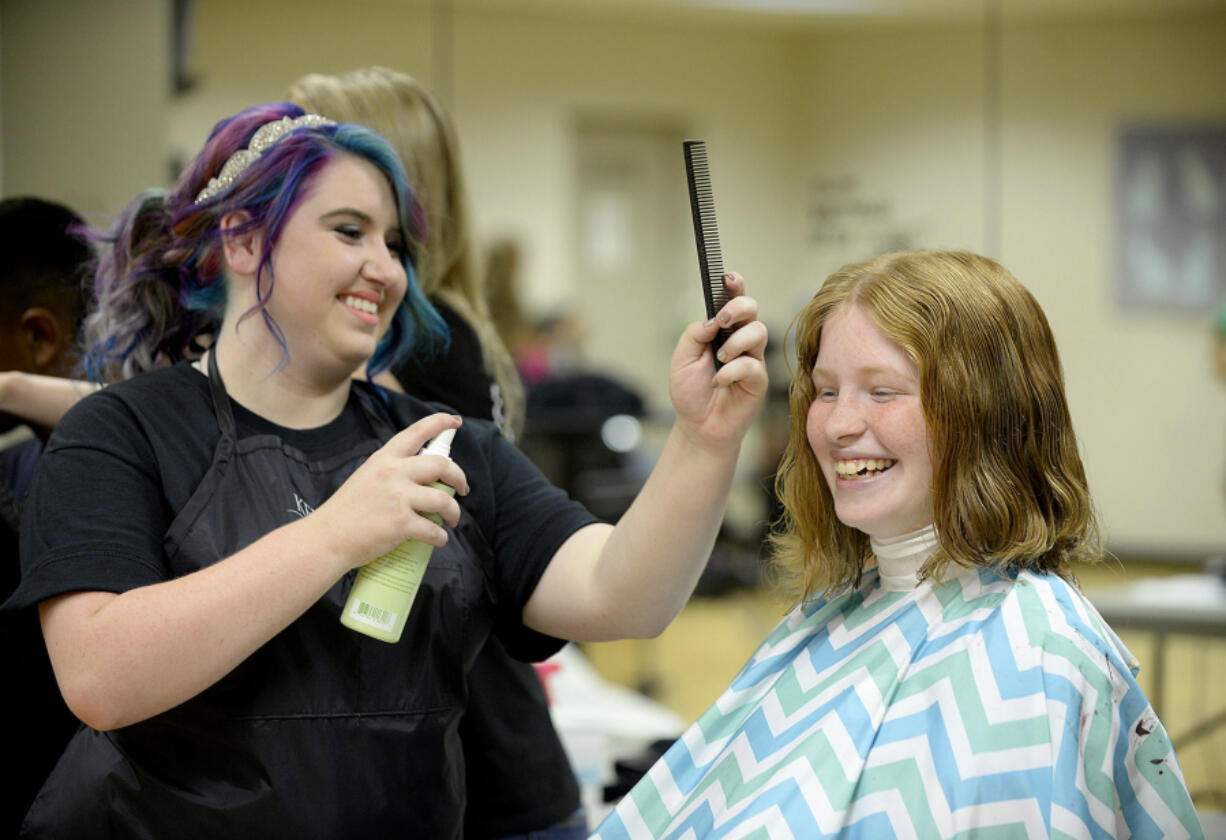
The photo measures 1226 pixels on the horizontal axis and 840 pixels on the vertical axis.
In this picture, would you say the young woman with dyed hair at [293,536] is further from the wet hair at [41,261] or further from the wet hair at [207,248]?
the wet hair at [41,261]

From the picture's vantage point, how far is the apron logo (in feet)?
3.63

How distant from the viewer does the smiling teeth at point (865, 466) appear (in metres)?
1.07

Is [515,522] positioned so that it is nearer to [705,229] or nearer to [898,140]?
[705,229]

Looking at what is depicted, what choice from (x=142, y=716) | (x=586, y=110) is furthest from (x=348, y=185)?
(x=586, y=110)

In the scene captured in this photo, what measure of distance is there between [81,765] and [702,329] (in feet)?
2.31

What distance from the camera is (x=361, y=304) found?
1.17 m

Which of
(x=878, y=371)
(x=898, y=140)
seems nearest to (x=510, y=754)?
(x=878, y=371)

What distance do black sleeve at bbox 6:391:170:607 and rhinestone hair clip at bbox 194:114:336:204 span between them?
25 cm

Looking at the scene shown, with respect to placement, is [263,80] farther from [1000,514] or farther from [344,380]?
[1000,514]

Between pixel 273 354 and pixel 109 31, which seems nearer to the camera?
pixel 273 354

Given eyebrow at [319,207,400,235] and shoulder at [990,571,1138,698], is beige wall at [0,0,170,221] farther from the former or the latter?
shoulder at [990,571,1138,698]

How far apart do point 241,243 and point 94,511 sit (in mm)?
315

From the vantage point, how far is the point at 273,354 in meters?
1.17

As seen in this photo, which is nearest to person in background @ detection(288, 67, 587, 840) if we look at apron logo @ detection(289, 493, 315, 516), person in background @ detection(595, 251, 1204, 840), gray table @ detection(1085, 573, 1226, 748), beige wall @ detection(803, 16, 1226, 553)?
person in background @ detection(595, 251, 1204, 840)
